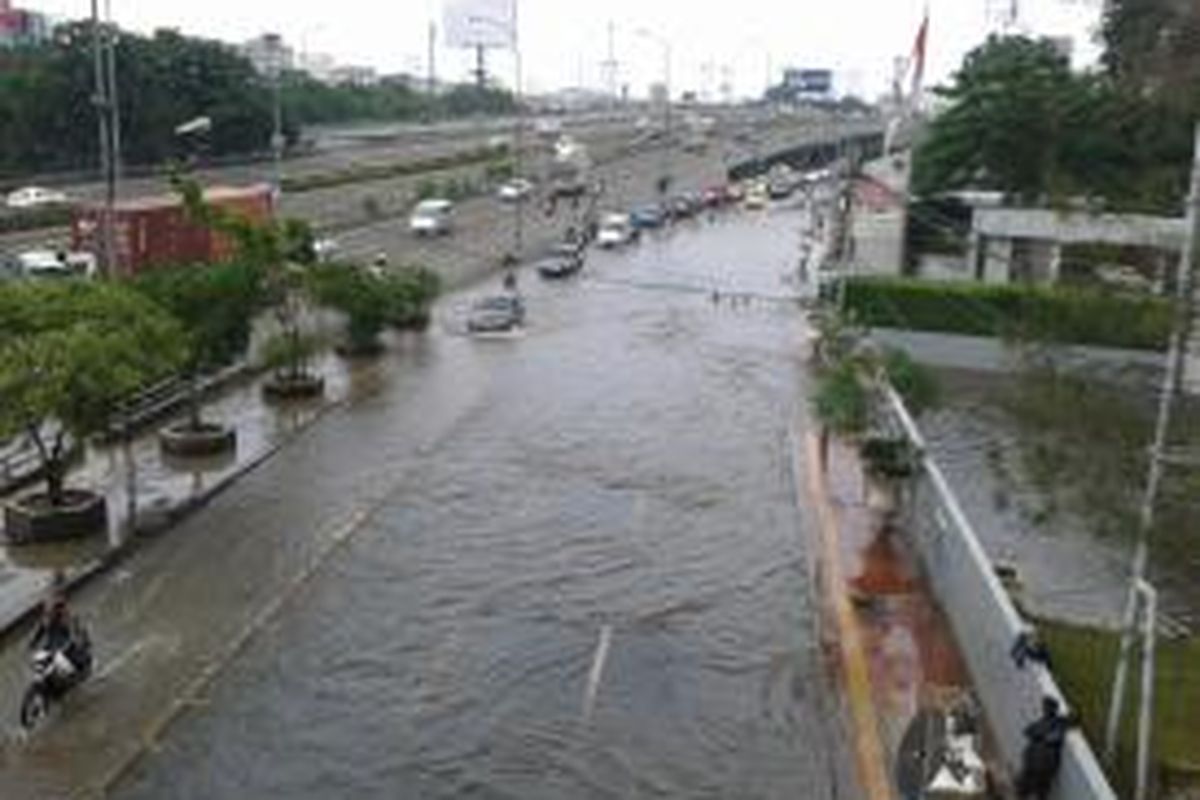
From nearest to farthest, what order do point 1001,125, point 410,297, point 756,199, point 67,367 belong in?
point 67,367 < point 410,297 < point 1001,125 < point 756,199

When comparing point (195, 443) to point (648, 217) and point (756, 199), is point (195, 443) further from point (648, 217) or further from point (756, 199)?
point (756, 199)

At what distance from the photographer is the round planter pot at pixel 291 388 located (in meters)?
43.9

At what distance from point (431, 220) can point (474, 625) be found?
61667 mm

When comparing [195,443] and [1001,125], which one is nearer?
[195,443]

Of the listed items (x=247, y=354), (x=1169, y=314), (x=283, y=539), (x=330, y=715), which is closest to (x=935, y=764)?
(x=1169, y=314)

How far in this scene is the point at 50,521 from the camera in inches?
1171

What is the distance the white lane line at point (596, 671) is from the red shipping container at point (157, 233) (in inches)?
1224

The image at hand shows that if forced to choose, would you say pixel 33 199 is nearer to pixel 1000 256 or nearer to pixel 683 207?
pixel 1000 256

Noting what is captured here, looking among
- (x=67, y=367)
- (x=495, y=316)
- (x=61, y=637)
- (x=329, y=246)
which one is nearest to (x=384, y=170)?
(x=329, y=246)

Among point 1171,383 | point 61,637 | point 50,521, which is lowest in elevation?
point 50,521

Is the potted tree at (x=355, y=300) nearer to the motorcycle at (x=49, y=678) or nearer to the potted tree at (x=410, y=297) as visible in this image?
the potted tree at (x=410, y=297)

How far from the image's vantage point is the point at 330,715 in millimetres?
22266

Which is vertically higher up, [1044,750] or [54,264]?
[1044,750]

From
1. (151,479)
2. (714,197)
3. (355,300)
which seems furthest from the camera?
(714,197)
